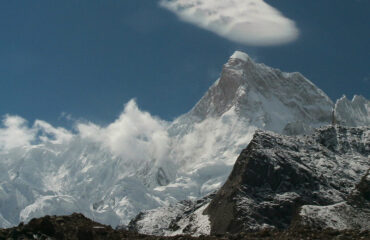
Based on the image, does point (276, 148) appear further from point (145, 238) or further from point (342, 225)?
point (145, 238)

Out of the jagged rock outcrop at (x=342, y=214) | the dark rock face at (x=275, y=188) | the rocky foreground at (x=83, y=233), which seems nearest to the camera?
the rocky foreground at (x=83, y=233)

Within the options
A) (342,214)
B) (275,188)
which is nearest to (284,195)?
(275,188)

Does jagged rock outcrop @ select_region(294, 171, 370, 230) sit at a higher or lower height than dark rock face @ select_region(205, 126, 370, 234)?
lower

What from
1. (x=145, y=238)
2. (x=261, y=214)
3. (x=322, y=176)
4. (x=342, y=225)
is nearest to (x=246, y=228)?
(x=261, y=214)

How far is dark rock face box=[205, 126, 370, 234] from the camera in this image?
6531 inches

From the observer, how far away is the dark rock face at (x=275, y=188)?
544ft

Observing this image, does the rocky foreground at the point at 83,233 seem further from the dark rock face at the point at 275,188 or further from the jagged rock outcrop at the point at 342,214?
the dark rock face at the point at 275,188

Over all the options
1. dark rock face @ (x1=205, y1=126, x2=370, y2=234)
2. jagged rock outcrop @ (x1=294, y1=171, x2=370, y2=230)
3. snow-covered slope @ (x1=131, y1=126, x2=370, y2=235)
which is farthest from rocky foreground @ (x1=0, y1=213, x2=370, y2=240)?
dark rock face @ (x1=205, y1=126, x2=370, y2=234)

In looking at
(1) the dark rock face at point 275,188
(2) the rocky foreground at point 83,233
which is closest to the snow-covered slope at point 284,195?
(1) the dark rock face at point 275,188

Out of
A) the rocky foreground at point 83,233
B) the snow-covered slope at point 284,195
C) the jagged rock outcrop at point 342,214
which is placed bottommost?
the rocky foreground at point 83,233

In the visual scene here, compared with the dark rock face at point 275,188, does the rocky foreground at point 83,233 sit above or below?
below

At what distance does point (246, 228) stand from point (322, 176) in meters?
40.0

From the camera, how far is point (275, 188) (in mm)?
182250

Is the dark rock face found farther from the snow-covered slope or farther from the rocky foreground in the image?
the rocky foreground
